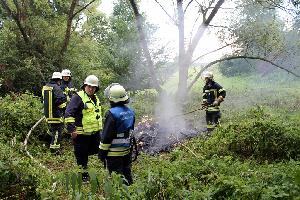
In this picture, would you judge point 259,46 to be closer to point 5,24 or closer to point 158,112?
point 158,112

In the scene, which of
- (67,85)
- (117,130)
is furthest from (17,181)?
(67,85)

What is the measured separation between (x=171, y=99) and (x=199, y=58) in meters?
2.20

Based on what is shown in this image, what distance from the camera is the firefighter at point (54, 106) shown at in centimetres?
870

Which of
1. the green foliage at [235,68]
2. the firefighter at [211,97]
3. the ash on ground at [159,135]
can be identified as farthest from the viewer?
the green foliage at [235,68]

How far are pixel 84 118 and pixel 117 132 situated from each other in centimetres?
146

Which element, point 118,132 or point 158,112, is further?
point 158,112

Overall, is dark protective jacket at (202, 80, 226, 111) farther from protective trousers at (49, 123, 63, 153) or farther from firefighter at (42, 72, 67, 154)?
protective trousers at (49, 123, 63, 153)

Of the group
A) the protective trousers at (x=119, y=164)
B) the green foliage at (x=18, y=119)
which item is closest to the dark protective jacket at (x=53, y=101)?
the green foliage at (x=18, y=119)

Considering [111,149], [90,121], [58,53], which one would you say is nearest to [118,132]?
[111,149]

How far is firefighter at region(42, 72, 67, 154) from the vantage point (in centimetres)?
870

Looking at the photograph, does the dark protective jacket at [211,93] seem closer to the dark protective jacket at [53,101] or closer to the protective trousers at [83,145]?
the dark protective jacket at [53,101]

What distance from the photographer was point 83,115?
6672 millimetres

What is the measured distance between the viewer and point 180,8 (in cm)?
1527

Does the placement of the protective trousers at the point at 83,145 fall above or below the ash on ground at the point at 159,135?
above
